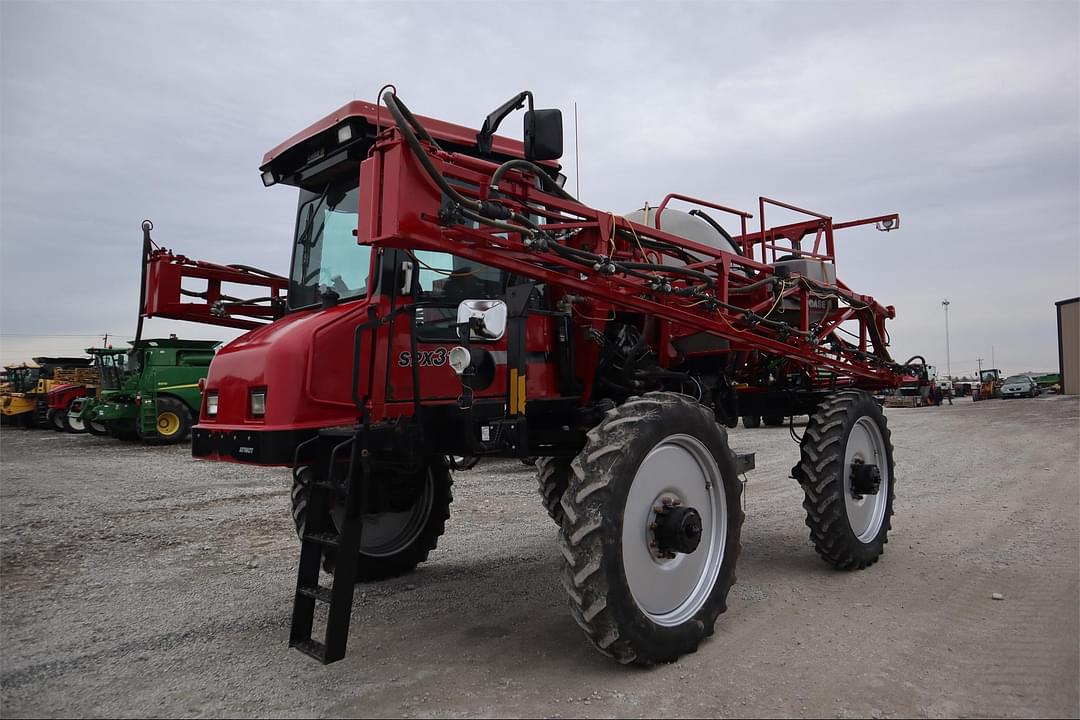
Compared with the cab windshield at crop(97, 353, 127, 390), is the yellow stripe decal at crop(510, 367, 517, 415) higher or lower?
lower

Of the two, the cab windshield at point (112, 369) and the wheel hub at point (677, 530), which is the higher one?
the cab windshield at point (112, 369)

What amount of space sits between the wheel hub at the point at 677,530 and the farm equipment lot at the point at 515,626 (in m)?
0.58

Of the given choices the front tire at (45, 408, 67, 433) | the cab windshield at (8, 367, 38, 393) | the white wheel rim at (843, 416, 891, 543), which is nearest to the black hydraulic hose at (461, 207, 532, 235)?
the white wheel rim at (843, 416, 891, 543)

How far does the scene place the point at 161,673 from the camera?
3.84 meters

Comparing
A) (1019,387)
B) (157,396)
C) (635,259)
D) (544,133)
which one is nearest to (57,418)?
(157,396)

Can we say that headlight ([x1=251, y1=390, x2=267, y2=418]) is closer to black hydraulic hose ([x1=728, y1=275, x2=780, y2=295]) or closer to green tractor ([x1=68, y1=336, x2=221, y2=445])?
black hydraulic hose ([x1=728, y1=275, x2=780, y2=295])

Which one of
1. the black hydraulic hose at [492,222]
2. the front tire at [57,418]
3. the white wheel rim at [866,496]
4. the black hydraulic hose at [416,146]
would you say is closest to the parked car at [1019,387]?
the white wheel rim at [866,496]

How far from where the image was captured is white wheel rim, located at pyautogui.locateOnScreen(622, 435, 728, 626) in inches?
154

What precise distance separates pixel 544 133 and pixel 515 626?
2871 mm

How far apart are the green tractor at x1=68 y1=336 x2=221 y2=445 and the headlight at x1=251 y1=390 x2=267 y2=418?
53.9ft

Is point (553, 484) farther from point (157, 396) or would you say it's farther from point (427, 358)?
point (157, 396)

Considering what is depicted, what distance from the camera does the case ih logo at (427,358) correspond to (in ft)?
13.5

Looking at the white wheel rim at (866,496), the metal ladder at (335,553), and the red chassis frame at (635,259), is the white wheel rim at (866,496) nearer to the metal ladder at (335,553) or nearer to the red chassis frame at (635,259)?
the red chassis frame at (635,259)

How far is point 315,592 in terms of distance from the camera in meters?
3.70
